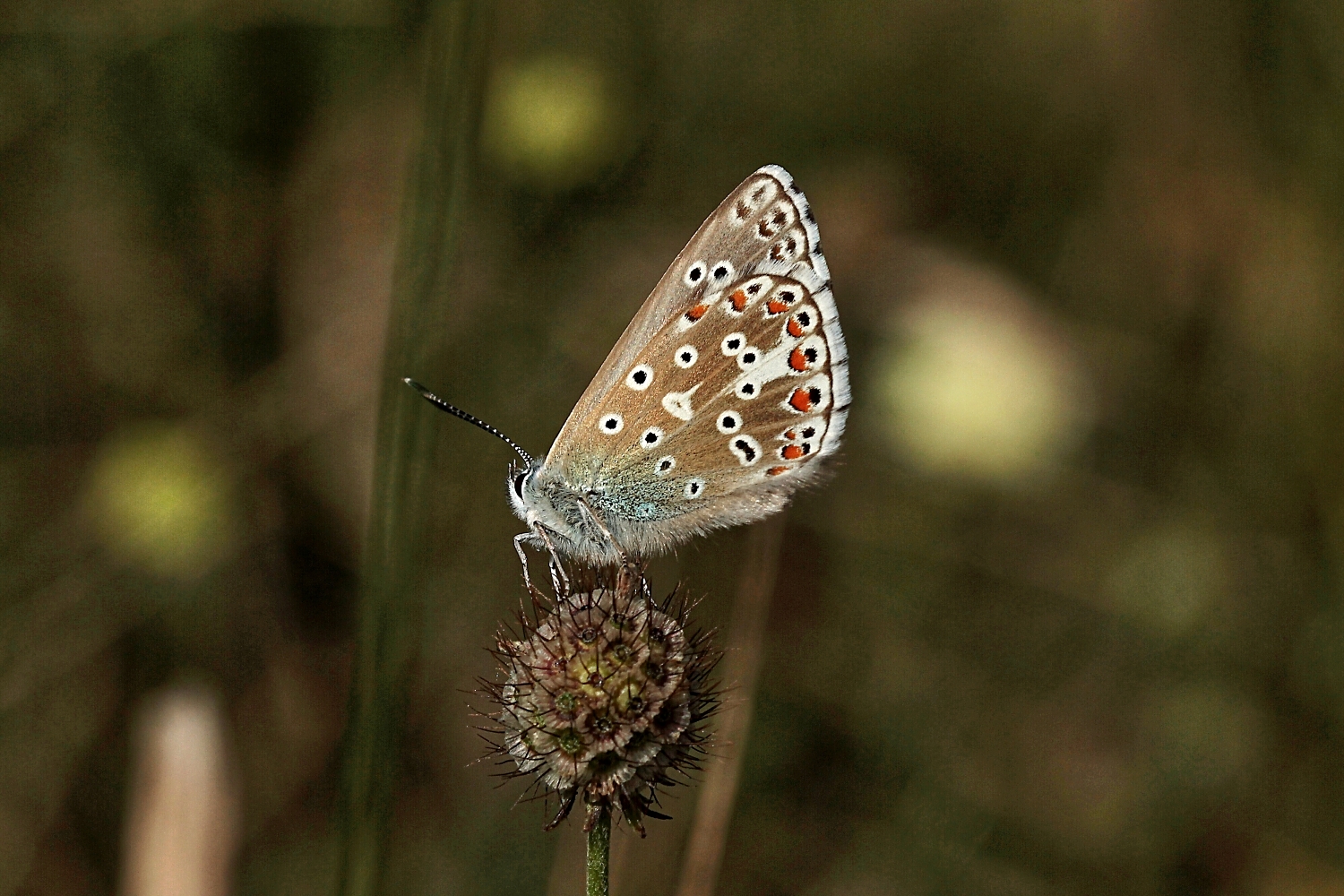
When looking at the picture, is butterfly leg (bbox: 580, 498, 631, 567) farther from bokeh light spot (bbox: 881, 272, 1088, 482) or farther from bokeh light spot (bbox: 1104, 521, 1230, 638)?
bokeh light spot (bbox: 1104, 521, 1230, 638)

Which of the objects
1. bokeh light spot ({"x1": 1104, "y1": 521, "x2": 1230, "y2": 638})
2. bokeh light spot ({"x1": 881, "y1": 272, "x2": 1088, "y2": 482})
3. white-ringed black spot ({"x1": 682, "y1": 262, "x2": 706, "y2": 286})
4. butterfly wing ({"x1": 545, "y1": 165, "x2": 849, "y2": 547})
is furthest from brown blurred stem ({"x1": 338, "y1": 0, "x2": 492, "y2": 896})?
bokeh light spot ({"x1": 1104, "y1": 521, "x2": 1230, "y2": 638})

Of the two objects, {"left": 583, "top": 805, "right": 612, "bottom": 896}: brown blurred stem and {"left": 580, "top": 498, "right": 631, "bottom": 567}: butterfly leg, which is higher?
{"left": 580, "top": 498, "right": 631, "bottom": 567}: butterfly leg

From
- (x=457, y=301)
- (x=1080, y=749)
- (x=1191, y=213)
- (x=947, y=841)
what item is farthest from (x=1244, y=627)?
(x=457, y=301)

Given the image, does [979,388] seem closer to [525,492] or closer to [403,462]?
[525,492]

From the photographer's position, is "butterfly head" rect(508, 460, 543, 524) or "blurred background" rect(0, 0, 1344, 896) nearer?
"butterfly head" rect(508, 460, 543, 524)

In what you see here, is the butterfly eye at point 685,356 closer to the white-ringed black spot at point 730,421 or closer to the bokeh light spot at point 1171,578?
the white-ringed black spot at point 730,421

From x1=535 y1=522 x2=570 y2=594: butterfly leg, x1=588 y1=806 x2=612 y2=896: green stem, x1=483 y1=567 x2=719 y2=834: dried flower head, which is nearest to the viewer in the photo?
x1=588 y1=806 x2=612 y2=896: green stem
